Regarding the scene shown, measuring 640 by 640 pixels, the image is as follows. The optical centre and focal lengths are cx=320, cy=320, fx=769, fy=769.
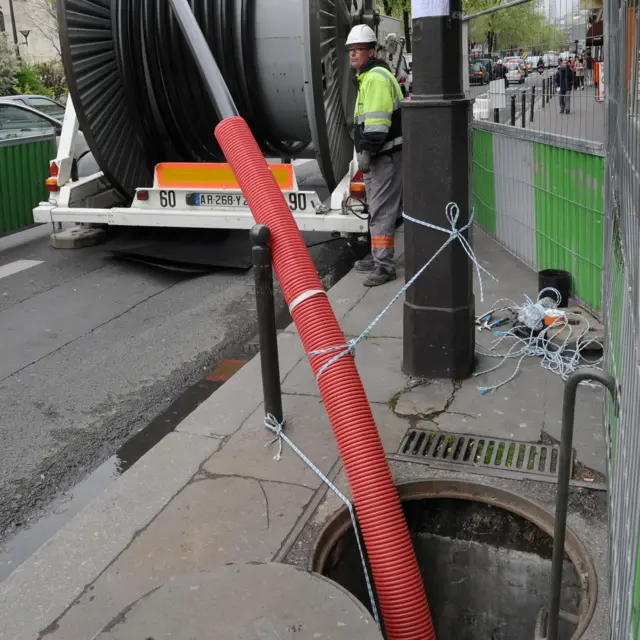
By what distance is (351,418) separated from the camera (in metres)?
3.08

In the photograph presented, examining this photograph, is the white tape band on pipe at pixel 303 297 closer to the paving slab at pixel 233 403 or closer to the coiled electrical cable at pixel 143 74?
the paving slab at pixel 233 403

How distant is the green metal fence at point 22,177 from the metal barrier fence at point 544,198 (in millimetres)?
5534

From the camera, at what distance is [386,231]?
21.3 feet

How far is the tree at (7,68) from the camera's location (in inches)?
1045

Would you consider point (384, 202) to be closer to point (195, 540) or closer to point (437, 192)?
point (437, 192)

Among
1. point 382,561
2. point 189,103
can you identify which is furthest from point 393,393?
point 189,103

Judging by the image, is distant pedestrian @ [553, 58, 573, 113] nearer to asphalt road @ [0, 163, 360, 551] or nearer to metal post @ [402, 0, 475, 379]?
metal post @ [402, 0, 475, 379]

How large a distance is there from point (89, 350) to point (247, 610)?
151 inches

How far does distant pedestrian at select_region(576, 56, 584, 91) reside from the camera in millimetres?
4859

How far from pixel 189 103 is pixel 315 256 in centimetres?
205

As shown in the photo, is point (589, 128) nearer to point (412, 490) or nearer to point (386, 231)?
point (386, 231)

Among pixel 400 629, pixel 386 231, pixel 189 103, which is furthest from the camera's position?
pixel 189 103

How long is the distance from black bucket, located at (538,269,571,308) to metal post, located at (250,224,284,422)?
8.19 ft

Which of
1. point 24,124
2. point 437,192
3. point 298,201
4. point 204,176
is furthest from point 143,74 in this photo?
point 437,192
